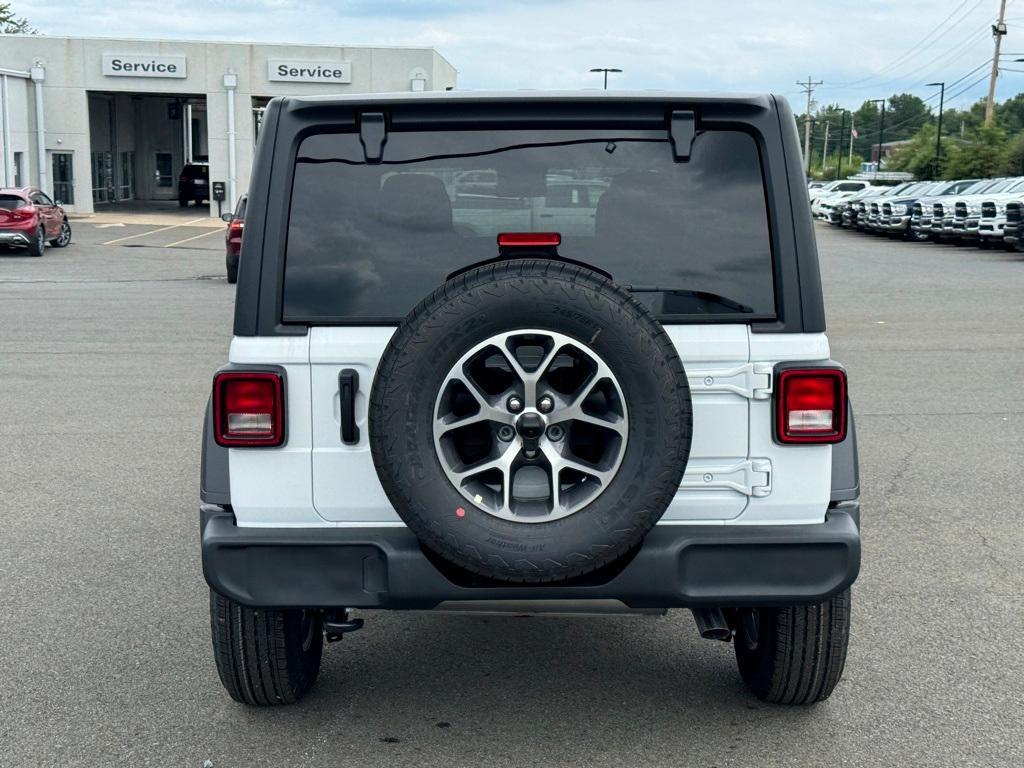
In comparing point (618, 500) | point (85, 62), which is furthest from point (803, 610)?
point (85, 62)

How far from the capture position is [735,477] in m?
3.91

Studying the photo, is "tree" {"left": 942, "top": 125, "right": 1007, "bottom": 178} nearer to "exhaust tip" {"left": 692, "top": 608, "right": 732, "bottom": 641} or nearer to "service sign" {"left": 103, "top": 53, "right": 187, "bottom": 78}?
"service sign" {"left": 103, "top": 53, "right": 187, "bottom": 78}

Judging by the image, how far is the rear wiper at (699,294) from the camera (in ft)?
12.8

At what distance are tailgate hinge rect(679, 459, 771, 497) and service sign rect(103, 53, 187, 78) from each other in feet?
166

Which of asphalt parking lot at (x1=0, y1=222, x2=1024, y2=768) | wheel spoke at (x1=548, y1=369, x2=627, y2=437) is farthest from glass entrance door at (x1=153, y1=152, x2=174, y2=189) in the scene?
wheel spoke at (x1=548, y1=369, x2=627, y2=437)

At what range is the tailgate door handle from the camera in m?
3.85

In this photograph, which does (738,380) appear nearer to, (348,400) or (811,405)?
(811,405)

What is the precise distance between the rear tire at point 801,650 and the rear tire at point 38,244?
28.7 meters

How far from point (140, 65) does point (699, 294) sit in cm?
5065

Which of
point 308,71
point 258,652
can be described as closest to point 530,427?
point 258,652

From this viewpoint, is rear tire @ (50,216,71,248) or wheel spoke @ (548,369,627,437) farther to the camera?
rear tire @ (50,216,71,248)

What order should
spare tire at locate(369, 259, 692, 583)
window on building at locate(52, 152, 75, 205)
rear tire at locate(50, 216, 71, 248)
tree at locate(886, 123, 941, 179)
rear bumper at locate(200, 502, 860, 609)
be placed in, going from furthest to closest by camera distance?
tree at locate(886, 123, 941, 179)
window on building at locate(52, 152, 75, 205)
rear tire at locate(50, 216, 71, 248)
rear bumper at locate(200, 502, 860, 609)
spare tire at locate(369, 259, 692, 583)

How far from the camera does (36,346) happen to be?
1442 cm

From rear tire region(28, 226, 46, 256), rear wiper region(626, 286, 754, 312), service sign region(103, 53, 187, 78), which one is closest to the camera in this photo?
rear wiper region(626, 286, 754, 312)
